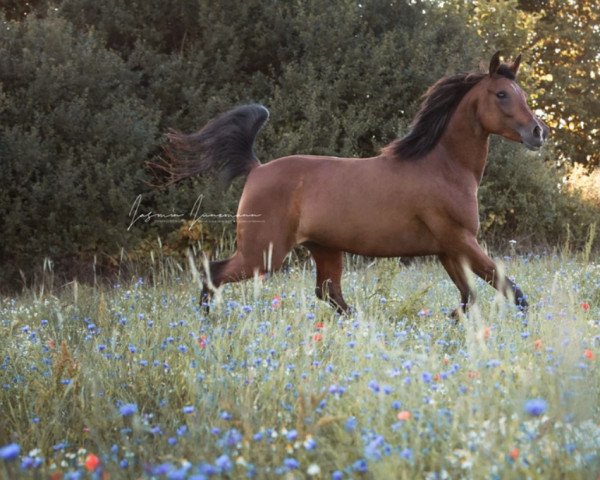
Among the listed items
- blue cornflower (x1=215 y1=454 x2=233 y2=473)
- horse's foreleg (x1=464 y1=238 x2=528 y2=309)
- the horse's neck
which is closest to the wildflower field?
blue cornflower (x1=215 y1=454 x2=233 y2=473)

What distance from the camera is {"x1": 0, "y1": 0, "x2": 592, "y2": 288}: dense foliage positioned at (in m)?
9.91

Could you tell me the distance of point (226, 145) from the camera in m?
6.03

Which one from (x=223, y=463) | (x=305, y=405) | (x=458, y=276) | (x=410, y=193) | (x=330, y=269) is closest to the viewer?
(x=223, y=463)

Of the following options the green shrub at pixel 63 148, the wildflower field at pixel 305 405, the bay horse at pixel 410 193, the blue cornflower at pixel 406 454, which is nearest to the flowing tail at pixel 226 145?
the bay horse at pixel 410 193

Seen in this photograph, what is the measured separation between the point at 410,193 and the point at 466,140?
1.77ft

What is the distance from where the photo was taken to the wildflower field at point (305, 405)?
2369mm

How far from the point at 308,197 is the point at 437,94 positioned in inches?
45.6

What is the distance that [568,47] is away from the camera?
21.5 m

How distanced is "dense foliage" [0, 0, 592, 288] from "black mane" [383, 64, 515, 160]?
14.6 ft

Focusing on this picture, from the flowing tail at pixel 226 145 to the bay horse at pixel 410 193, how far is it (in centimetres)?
20

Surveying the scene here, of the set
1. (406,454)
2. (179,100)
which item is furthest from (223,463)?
(179,100)

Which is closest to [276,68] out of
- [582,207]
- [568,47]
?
[582,207]

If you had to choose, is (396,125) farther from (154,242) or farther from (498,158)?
(154,242)

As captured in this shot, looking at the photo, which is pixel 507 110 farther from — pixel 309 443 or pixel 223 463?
pixel 223 463
